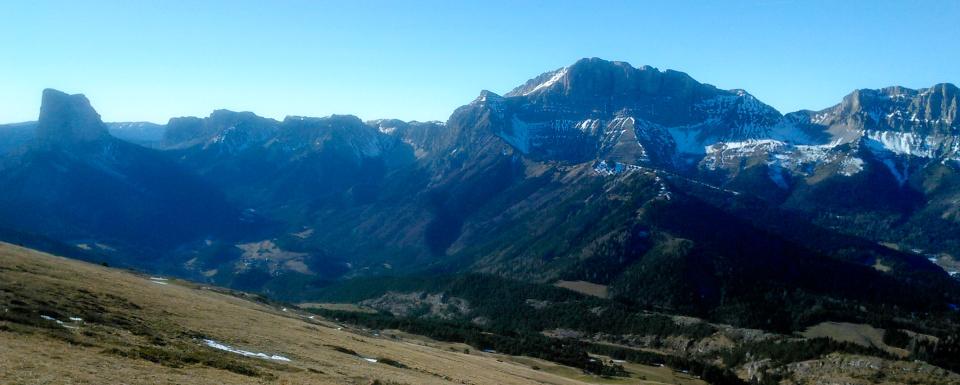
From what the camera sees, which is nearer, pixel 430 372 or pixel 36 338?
pixel 36 338

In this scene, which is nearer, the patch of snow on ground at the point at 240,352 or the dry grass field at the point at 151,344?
the dry grass field at the point at 151,344

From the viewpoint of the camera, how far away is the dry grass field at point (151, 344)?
50.8m

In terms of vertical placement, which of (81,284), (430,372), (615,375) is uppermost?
(81,284)

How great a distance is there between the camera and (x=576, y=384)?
13288 cm

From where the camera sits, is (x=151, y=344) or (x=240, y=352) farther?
(x=240, y=352)

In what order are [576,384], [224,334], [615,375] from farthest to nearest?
[615,375]
[576,384]
[224,334]

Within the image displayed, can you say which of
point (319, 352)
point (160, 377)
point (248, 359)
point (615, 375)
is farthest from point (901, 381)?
point (160, 377)

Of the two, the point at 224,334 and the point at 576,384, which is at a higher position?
the point at 224,334

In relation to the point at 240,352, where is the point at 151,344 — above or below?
above

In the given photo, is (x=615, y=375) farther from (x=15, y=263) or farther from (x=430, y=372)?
(x=15, y=263)

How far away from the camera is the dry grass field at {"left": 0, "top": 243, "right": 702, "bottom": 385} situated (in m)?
50.8

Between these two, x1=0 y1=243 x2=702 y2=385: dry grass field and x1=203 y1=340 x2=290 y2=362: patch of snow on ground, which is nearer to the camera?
x1=0 y1=243 x2=702 y2=385: dry grass field

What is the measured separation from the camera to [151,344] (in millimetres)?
64062

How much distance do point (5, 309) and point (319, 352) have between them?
115 feet
